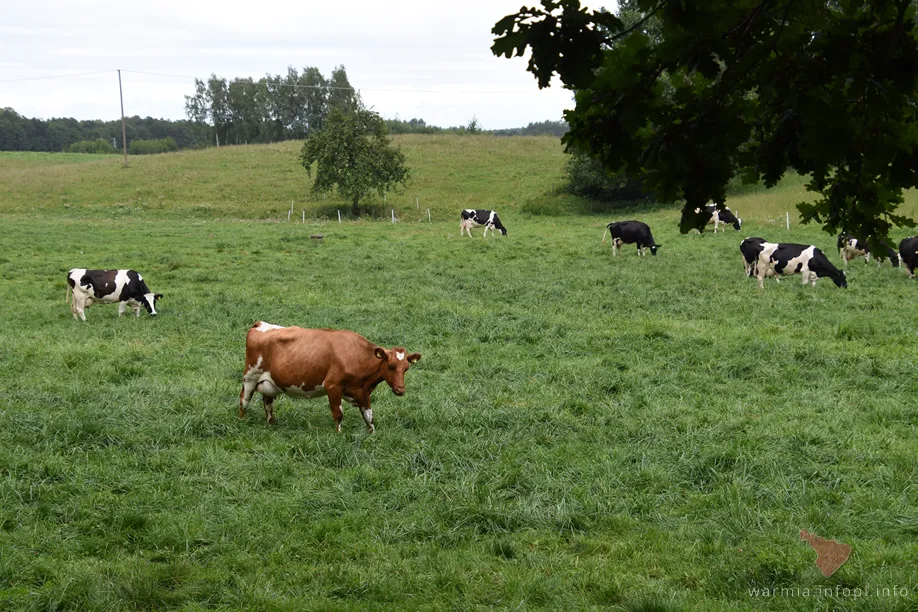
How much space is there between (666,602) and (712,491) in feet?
8.12

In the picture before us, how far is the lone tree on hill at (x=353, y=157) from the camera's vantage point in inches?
1877

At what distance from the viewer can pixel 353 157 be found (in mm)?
48375

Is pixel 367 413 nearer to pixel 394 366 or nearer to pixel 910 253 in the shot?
pixel 394 366

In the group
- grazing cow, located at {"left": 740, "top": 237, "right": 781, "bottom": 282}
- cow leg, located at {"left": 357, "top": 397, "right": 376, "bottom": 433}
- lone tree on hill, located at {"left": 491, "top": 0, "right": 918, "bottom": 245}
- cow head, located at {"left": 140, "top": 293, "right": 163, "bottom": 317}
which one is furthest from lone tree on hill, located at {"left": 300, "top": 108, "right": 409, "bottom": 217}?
lone tree on hill, located at {"left": 491, "top": 0, "right": 918, "bottom": 245}

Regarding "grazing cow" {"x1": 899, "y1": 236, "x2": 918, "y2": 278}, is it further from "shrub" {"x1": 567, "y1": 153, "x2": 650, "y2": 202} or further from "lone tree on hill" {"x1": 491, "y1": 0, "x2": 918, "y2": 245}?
"shrub" {"x1": 567, "y1": 153, "x2": 650, "y2": 202}

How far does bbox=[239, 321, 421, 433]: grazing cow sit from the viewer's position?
9.28 m

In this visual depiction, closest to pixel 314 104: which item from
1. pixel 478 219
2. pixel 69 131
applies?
pixel 69 131

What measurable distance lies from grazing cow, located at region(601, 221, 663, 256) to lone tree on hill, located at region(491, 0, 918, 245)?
24.0 metres

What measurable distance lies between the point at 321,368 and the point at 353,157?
40.6 m

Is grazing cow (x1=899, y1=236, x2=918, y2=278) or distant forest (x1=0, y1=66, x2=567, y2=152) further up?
distant forest (x1=0, y1=66, x2=567, y2=152)

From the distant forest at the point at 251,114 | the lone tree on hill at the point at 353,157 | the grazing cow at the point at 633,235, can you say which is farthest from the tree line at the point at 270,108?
the grazing cow at the point at 633,235

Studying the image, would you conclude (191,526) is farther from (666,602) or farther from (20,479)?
(666,602)

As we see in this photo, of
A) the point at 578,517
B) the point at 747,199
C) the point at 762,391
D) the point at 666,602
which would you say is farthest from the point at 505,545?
the point at 747,199

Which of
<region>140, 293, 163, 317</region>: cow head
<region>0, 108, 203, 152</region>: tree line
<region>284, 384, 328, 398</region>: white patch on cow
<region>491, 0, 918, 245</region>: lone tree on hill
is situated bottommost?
<region>140, 293, 163, 317</region>: cow head
